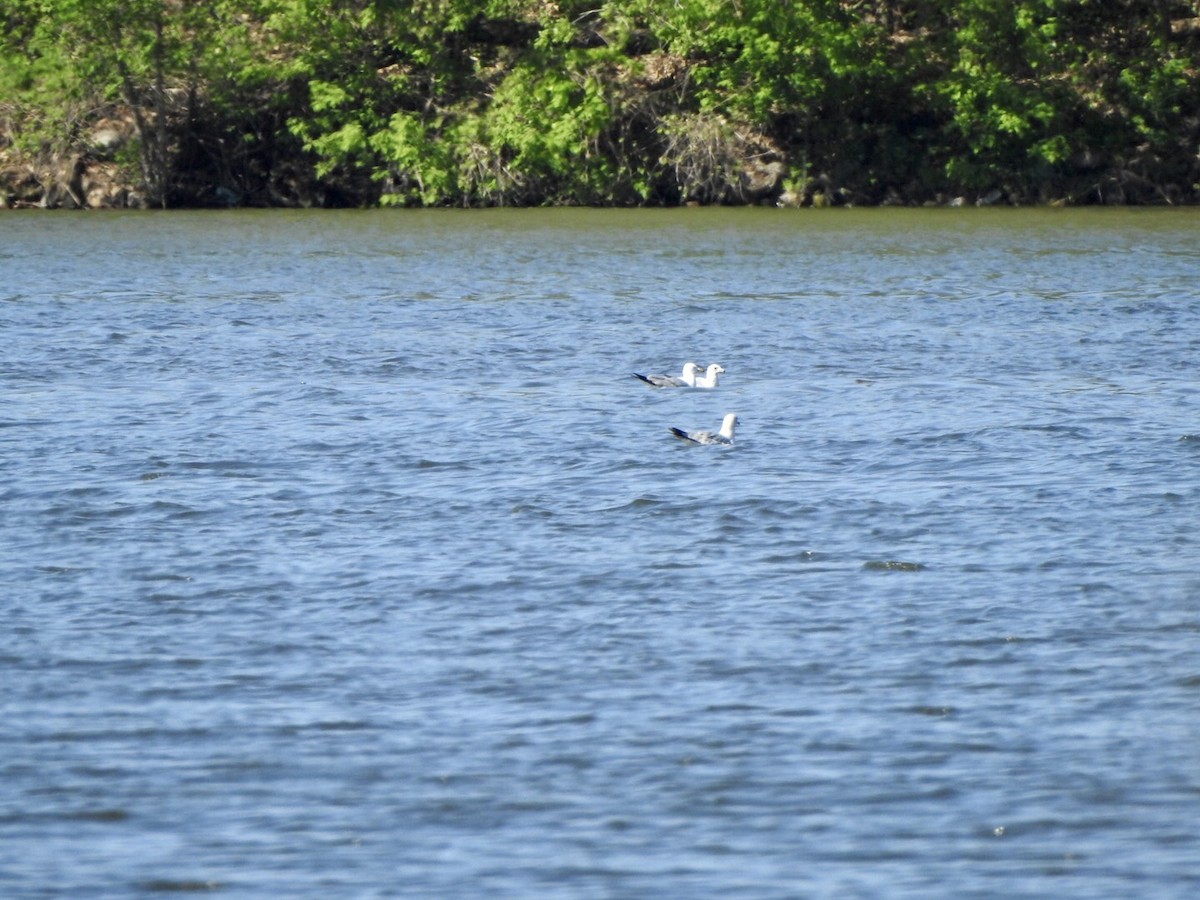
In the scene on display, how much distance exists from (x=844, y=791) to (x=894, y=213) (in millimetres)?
35526

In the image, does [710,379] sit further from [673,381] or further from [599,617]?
[599,617]

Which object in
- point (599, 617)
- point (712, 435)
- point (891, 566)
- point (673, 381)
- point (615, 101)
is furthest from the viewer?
point (615, 101)

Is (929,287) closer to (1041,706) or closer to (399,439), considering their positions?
(399,439)

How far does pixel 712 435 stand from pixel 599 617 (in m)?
4.85

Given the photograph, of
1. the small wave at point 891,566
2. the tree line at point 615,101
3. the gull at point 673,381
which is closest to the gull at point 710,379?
the gull at point 673,381

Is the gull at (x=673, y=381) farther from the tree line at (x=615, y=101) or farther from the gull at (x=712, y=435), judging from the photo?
the tree line at (x=615, y=101)

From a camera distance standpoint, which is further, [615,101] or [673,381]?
[615,101]

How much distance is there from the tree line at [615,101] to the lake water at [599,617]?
24201 mm

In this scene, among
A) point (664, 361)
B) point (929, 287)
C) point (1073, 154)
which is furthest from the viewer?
point (1073, 154)

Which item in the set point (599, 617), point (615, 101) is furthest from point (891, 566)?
point (615, 101)

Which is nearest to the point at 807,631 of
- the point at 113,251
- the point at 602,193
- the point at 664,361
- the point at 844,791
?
the point at 844,791

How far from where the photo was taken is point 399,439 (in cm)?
1435

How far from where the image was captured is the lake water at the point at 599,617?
6.53 m

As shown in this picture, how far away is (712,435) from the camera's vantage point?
13961 millimetres
